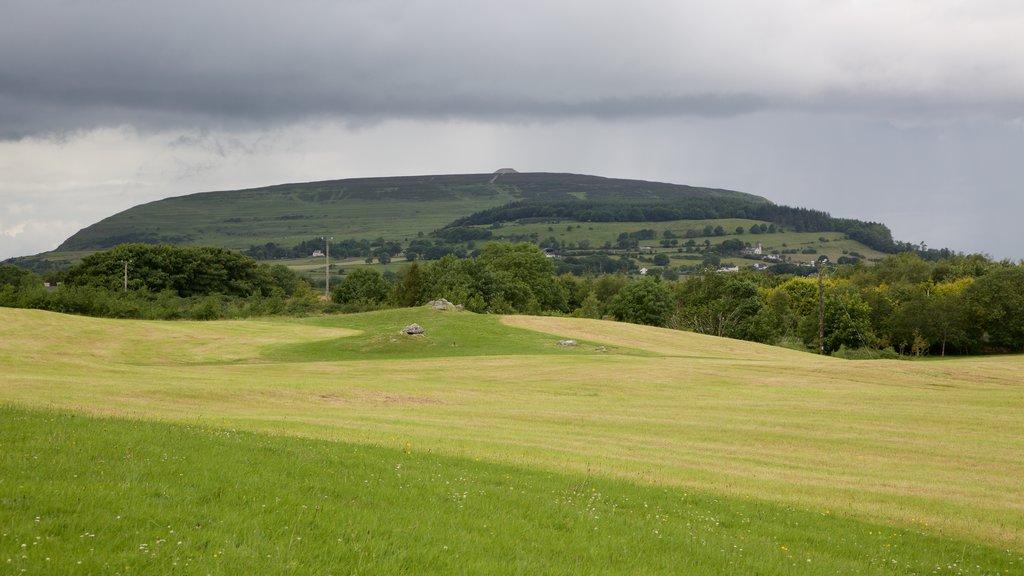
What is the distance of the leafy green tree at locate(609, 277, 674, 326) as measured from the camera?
418 ft

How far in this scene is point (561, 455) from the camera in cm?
2148

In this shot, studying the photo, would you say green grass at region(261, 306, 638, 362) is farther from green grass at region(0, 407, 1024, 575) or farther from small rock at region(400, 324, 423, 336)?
green grass at region(0, 407, 1024, 575)

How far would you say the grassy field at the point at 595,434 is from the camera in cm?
1245

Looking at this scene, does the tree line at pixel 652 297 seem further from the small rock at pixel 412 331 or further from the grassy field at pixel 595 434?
the grassy field at pixel 595 434

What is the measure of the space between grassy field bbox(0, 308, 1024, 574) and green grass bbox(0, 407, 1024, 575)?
83 millimetres

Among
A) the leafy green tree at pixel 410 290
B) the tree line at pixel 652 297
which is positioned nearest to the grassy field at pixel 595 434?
the tree line at pixel 652 297

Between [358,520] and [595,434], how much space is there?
18.1 m

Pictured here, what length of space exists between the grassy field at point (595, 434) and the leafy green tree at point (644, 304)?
2344 inches

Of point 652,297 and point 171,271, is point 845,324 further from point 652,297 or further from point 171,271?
point 171,271

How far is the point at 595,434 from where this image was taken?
28.4 m

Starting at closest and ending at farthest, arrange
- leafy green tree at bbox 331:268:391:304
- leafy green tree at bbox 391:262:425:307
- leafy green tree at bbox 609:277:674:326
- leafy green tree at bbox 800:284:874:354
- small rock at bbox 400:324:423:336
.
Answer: small rock at bbox 400:324:423:336, leafy green tree at bbox 800:284:874:354, leafy green tree at bbox 609:277:674:326, leafy green tree at bbox 391:262:425:307, leafy green tree at bbox 331:268:391:304

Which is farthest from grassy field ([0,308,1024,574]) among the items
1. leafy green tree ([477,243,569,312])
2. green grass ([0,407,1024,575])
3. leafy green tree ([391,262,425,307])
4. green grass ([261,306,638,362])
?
leafy green tree ([477,243,569,312])

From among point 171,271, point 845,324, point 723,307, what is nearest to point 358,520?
point 845,324

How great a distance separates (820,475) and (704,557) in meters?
12.2
